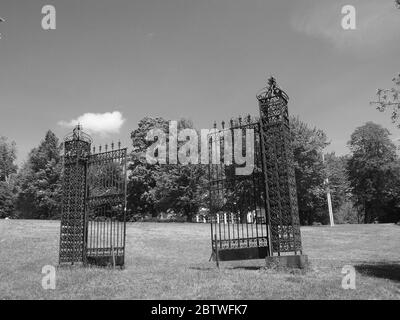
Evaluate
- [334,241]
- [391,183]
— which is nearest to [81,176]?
[334,241]

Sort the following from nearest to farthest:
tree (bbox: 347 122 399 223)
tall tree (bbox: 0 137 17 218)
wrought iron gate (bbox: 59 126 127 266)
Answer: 1. wrought iron gate (bbox: 59 126 127 266)
2. tree (bbox: 347 122 399 223)
3. tall tree (bbox: 0 137 17 218)

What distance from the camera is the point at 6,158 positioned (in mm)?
64625

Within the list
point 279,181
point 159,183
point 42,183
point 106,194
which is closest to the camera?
point 279,181

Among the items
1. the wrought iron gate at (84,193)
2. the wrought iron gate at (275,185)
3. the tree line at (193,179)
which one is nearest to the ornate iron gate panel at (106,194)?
the wrought iron gate at (84,193)

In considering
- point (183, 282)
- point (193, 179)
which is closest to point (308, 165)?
point (193, 179)

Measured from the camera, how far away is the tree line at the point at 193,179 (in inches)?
1714

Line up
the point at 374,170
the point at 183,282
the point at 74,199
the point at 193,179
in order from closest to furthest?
1. the point at 183,282
2. the point at 74,199
3. the point at 193,179
4. the point at 374,170

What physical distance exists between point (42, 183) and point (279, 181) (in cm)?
4902

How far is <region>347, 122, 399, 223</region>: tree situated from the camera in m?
57.1

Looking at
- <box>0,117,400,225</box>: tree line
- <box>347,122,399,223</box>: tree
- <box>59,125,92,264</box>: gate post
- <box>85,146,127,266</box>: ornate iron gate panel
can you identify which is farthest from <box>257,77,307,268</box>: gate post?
<box>347,122,399,223</box>: tree

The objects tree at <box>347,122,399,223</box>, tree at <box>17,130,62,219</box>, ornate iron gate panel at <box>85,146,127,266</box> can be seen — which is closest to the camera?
ornate iron gate panel at <box>85,146,127,266</box>

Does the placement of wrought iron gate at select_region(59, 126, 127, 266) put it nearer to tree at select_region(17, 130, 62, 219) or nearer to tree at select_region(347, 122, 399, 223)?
tree at select_region(17, 130, 62, 219)

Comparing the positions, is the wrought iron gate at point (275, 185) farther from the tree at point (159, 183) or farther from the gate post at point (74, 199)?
the tree at point (159, 183)

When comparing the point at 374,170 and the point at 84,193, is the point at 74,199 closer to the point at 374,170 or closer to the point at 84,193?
the point at 84,193
